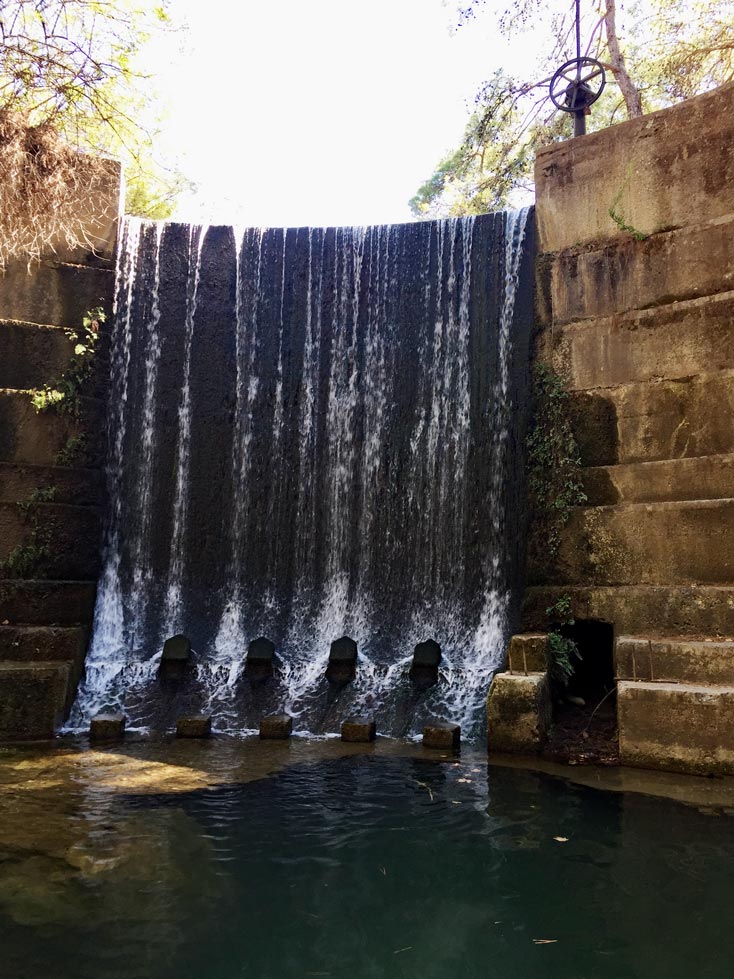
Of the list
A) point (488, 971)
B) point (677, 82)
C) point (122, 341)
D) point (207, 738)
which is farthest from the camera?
point (677, 82)

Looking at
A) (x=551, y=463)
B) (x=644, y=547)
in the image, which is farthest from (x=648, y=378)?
(x=644, y=547)

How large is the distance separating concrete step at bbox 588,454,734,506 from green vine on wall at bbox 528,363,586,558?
7.1 inches

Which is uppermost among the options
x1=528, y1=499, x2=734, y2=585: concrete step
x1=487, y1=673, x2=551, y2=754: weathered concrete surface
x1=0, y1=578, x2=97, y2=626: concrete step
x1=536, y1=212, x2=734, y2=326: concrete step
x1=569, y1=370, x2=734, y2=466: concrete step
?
x1=536, y1=212, x2=734, y2=326: concrete step

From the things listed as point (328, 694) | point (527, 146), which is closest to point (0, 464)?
point (328, 694)

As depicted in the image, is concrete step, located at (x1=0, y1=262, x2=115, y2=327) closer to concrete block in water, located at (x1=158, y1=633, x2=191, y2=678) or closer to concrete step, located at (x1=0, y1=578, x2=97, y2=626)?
concrete step, located at (x1=0, y1=578, x2=97, y2=626)

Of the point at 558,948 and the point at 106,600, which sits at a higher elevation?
the point at 106,600

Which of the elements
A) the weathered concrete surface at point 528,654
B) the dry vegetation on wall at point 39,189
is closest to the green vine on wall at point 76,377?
the dry vegetation on wall at point 39,189

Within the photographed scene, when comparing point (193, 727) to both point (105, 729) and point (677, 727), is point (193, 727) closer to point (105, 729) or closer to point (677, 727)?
point (105, 729)

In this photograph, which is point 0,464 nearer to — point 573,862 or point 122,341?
point 122,341

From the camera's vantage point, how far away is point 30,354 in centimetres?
869

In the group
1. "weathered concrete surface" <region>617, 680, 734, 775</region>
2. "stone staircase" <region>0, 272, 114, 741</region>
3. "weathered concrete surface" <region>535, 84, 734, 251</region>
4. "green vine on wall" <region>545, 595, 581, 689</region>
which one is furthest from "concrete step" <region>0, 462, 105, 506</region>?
"weathered concrete surface" <region>617, 680, 734, 775</region>

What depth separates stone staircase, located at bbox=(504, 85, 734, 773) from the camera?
6.64 meters

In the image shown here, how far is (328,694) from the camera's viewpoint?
7863mm

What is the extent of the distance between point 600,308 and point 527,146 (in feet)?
34.2
